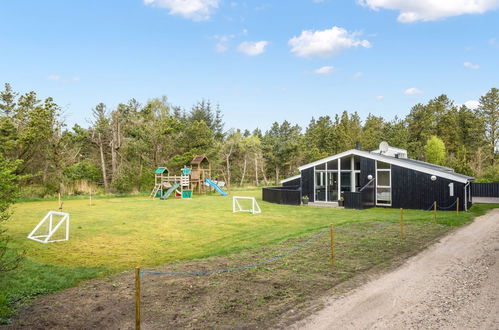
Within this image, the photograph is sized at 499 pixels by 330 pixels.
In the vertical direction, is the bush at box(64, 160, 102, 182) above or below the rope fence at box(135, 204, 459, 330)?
above

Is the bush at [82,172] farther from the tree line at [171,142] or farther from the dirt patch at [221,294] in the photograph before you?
the dirt patch at [221,294]

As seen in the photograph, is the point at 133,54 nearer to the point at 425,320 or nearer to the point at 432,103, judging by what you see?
the point at 425,320

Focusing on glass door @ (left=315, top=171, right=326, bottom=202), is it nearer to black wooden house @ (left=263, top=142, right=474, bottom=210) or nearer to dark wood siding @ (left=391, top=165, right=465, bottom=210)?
black wooden house @ (left=263, top=142, right=474, bottom=210)

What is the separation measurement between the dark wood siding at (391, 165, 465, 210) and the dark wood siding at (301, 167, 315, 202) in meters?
5.27

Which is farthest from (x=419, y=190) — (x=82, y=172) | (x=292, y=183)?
(x=82, y=172)

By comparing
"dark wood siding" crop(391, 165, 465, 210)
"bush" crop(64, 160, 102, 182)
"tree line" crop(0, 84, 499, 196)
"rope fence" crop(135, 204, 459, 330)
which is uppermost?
"tree line" crop(0, 84, 499, 196)

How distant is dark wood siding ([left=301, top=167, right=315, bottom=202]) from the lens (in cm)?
2325

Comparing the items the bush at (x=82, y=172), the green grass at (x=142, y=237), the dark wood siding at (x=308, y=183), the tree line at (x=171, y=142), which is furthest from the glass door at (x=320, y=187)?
the bush at (x=82, y=172)

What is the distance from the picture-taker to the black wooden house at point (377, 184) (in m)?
18.4

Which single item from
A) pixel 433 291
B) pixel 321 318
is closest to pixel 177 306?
pixel 321 318

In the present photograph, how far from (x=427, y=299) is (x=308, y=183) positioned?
17.6m

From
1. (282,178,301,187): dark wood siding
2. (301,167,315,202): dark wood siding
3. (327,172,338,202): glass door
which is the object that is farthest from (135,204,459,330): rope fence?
(282,178,301,187): dark wood siding

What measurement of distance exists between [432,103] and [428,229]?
51069 mm

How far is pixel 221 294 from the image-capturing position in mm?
6203
